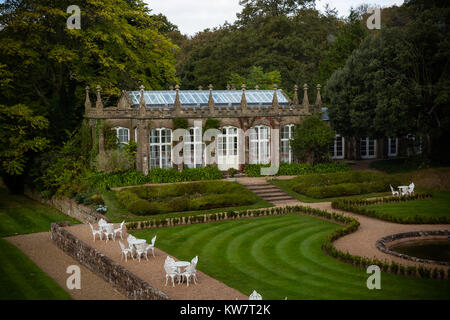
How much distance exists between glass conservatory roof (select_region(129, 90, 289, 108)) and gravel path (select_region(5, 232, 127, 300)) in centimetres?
1448

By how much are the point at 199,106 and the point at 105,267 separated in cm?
2199

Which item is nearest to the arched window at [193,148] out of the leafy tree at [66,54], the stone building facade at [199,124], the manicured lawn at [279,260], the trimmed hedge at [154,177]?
the stone building facade at [199,124]

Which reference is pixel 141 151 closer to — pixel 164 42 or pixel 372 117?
pixel 164 42

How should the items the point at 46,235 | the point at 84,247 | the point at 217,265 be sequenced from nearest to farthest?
1. the point at 217,265
2. the point at 84,247
3. the point at 46,235

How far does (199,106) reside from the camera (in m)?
41.1

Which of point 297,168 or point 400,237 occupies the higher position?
point 297,168

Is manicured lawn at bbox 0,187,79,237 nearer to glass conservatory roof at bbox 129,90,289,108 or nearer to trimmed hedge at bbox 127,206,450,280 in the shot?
trimmed hedge at bbox 127,206,450,280

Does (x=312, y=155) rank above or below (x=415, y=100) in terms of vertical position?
below

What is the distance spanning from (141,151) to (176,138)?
2.79m

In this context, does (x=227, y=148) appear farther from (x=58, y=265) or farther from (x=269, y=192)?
(x=58, y=265)

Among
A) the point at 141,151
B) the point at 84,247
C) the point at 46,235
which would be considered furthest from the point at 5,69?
the point at 84,247

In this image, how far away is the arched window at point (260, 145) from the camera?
41.8 meters

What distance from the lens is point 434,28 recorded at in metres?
39.6

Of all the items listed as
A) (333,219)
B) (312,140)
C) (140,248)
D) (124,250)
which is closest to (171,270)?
(140,248)
